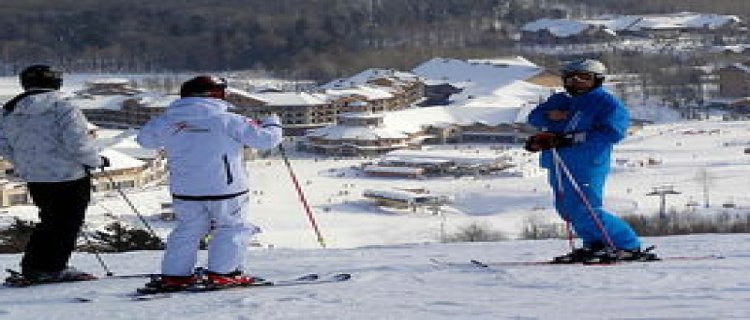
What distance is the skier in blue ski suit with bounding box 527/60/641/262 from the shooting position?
279 cm

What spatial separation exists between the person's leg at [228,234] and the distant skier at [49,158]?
36 cm

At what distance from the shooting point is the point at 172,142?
A: 2.49 metres

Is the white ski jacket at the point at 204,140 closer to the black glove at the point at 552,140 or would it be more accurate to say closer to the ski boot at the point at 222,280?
the ski boot at the point at 222,280

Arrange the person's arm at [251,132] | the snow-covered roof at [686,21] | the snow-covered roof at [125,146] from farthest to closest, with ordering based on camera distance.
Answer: the snow-covered roof at [686,21], the snow-covered roof at [125,146], the person's arm at [251,132]

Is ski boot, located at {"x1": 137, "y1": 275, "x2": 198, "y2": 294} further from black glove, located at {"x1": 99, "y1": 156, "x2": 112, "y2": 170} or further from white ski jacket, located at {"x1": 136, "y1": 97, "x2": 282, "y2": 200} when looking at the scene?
black glove, located at {"x1": 99, "y1": 156, "x2": 112, "y2": 170}

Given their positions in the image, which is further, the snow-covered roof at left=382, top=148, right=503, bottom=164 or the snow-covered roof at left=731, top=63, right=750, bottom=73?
the snow-covered roof at left=731, top=63, right=750, bottom=73

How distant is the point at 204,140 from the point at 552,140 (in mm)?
786

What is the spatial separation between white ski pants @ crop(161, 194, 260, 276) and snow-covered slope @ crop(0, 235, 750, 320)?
0.23ft

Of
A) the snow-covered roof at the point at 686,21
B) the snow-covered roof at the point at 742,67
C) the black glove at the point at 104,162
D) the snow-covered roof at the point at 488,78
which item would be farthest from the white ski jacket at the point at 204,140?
the snow-covered roof at the point at 686,21

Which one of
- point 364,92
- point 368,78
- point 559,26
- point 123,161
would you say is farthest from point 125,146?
point 559,26

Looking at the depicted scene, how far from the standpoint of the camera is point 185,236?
8.25 feet

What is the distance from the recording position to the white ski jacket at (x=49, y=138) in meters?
2.66

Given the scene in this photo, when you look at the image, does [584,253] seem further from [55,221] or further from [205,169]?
[55,221]

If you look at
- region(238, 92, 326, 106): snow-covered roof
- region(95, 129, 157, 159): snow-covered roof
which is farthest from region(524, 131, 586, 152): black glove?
region(238, 92, 326, 106): snow-covered roof
